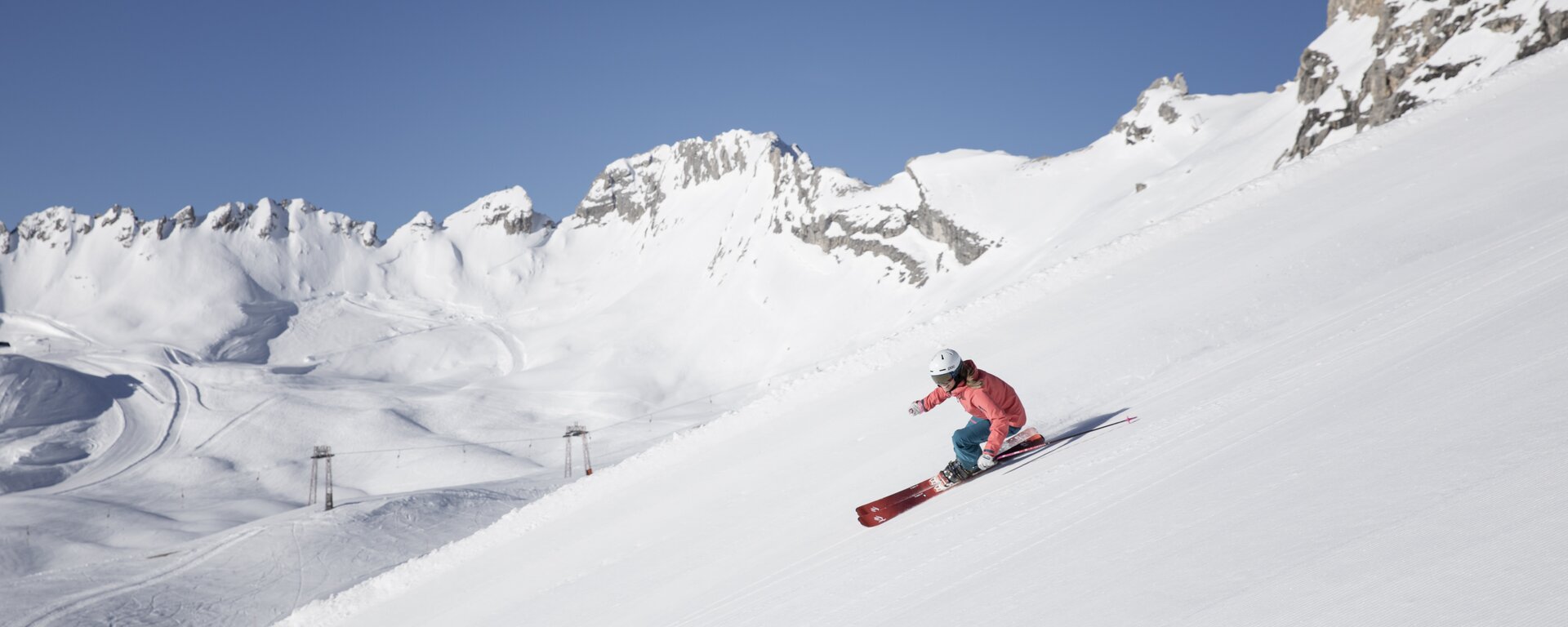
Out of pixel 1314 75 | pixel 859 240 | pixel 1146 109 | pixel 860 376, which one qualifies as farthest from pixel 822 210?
pixel 860 376

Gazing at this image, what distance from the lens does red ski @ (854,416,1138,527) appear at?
9109mm

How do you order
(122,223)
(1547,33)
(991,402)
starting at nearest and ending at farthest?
(991,402) → (1547,33) → (122,223)

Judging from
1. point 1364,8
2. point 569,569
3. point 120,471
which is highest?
point 1364,8

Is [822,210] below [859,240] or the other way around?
the other way around

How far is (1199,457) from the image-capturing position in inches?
295

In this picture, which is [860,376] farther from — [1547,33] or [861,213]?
[861,213]

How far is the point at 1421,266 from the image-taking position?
12508mm

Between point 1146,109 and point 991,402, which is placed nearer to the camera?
point 991,402

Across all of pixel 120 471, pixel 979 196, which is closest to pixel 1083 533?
pixel 120 471

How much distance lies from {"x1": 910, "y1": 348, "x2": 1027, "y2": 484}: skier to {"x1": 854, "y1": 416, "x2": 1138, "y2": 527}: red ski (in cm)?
15

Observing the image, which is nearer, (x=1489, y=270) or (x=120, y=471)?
(x=1489, y=270)

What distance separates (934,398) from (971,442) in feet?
2.06

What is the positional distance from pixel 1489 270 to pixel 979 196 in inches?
4145

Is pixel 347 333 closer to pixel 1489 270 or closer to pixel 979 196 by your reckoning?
pixel 979 196
